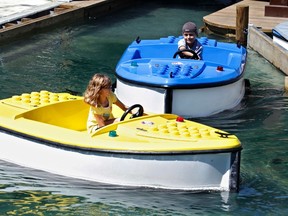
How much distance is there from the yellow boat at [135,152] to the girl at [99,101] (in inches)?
8.4

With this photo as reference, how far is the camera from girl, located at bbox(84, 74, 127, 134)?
7.55 metres

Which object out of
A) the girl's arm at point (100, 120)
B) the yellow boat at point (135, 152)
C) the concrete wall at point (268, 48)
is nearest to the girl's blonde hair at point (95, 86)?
the girl's arm at point (100, 120)

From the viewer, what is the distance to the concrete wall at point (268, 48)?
12.5 metres

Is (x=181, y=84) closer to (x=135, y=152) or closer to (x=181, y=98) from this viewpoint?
(x=181, y=98)

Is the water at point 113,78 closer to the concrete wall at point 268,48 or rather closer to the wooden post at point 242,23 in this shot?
the concrete wall at point 268,48

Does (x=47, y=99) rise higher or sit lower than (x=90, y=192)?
higher

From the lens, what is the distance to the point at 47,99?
27.2 feet

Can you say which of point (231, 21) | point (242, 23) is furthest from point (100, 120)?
point (231, 21)

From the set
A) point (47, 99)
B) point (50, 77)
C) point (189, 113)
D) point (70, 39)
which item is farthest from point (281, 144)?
point (70, 39)

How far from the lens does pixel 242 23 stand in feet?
48.1

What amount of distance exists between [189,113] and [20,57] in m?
4.55

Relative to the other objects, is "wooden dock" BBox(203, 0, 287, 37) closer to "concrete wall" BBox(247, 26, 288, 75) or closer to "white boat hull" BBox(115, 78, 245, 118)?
"concrete wall" BBox(247, 26, 288, 75)

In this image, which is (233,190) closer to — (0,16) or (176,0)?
(0,16)

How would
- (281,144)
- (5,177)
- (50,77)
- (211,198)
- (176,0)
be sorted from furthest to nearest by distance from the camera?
(176,0), (50,77), (281,144), (5,177), (211,198)
